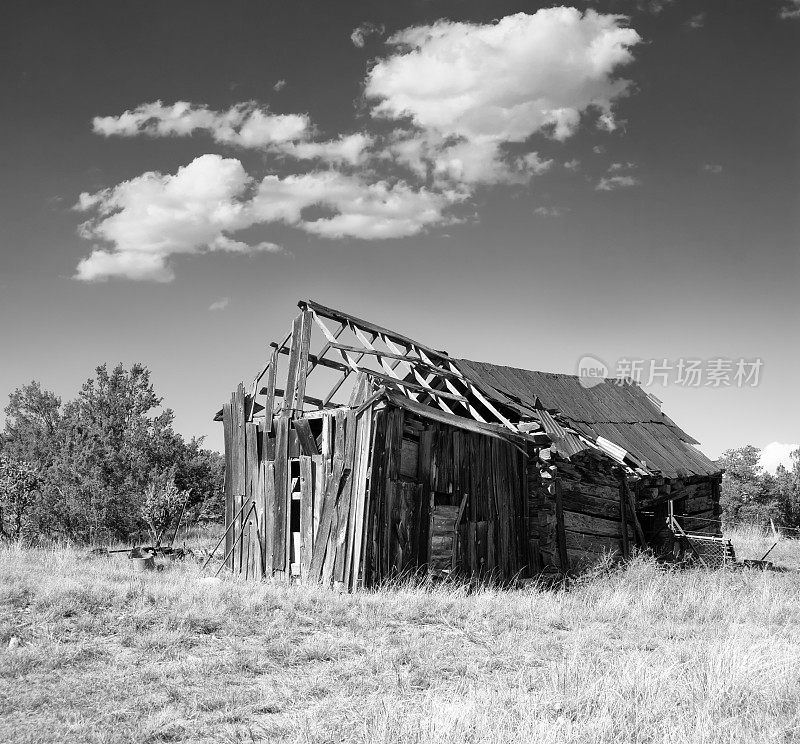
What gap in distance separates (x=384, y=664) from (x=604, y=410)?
13486 millimetres

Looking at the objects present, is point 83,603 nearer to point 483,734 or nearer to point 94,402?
point 483,734

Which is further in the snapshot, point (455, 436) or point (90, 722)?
point (455, 436)

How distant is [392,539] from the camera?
42.8 ft

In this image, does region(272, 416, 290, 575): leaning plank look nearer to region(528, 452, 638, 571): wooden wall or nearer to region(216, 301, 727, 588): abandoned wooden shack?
region(216, 301, 727, 588): abandoned wooden shack

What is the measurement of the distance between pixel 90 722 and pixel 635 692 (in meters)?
4.81

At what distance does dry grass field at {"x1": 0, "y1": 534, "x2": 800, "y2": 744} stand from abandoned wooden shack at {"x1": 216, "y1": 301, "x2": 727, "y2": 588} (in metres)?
1.29

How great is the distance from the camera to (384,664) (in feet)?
26.6

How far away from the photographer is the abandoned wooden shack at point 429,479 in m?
13.1

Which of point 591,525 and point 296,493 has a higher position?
point 296,493

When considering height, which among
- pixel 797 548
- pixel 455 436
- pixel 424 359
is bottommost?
pixel 797 548

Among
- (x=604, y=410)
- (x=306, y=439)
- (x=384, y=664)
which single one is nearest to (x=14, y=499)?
(x=306, y=439)

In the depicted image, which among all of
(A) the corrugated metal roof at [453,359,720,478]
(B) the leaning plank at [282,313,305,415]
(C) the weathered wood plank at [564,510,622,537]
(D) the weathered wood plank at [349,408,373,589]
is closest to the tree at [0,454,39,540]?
(B) the leaning plank at [282,313,305,415]

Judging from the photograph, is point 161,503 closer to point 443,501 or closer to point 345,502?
point 345,502

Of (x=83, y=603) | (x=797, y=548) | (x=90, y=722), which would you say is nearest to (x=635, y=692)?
(x=90, y=722)
